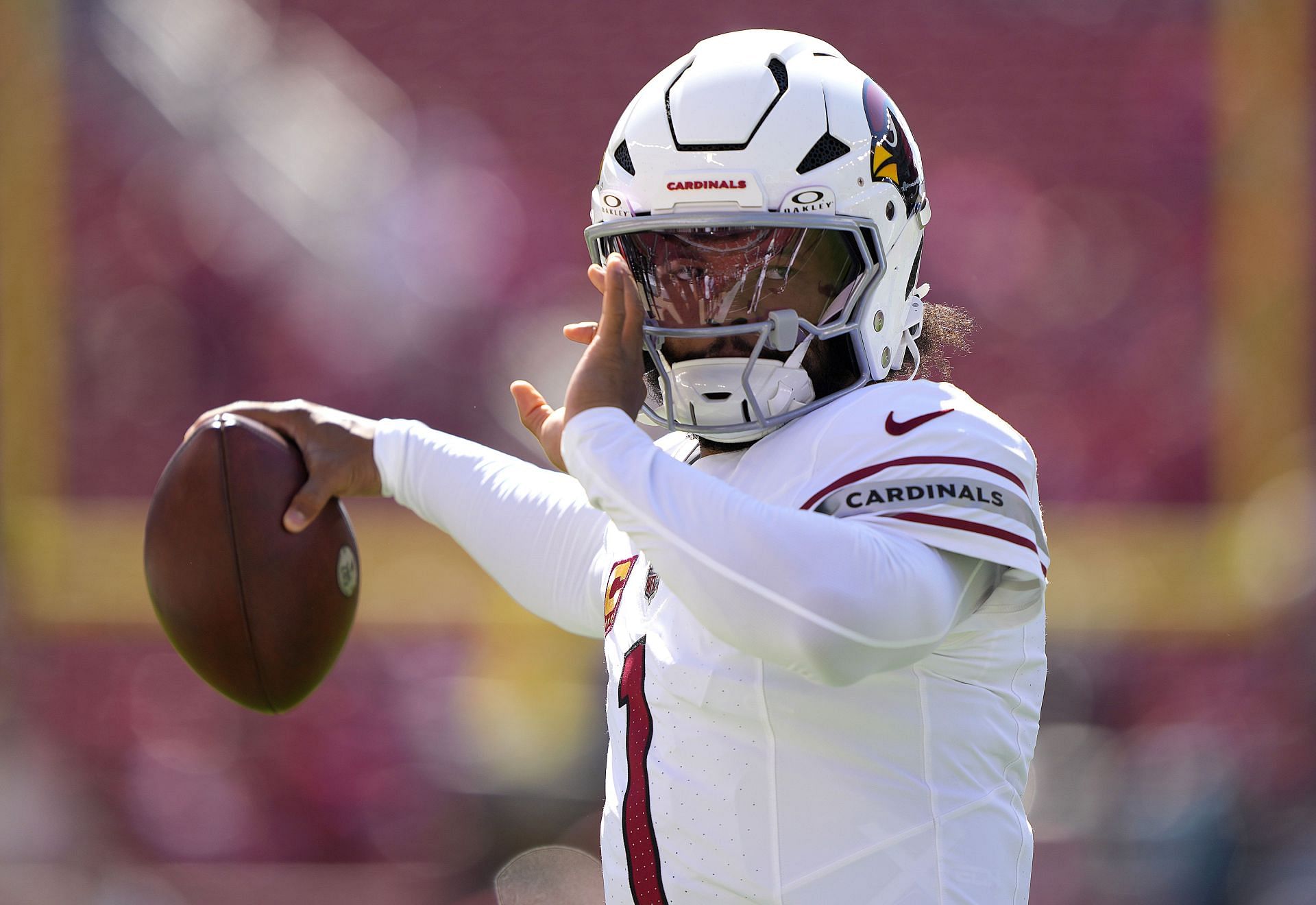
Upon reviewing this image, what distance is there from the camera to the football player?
1092mm

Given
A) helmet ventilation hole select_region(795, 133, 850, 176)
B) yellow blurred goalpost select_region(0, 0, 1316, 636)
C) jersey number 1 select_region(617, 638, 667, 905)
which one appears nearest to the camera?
jersey number 1 select_region(617, 638, 667, 905)

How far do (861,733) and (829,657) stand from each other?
17 centimetres

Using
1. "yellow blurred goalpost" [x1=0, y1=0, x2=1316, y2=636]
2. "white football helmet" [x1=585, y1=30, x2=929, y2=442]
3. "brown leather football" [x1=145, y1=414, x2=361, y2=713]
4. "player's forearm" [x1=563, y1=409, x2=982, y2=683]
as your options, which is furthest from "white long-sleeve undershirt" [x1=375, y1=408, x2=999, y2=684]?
"yellow blurred goalpost" [x1=0, y1=0, x2=1316, y2=636]

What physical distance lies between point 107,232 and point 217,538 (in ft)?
12.7

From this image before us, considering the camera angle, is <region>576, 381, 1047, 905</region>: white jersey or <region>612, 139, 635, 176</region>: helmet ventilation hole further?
<region>612, 139, 635, 176</region>: helmet ventilation hole

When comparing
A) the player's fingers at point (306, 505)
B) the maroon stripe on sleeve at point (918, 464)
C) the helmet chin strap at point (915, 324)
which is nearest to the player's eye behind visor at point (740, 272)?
the helmet chin strap at point (915, 324)

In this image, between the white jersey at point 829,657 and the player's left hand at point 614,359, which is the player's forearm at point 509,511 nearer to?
the white jersey at point 829,657

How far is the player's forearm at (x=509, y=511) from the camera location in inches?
63.4

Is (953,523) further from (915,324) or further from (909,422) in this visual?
(915,324)

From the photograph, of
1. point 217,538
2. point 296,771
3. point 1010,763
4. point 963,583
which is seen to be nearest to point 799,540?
point 963,583

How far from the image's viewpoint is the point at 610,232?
141 centimetres

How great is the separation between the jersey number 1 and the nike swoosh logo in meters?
0.31

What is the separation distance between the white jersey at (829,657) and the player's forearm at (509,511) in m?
0.23

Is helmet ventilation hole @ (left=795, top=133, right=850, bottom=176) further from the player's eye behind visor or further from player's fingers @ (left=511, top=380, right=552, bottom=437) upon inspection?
player's fingers @ (left=511, top=380, right=552, bottom=437)
